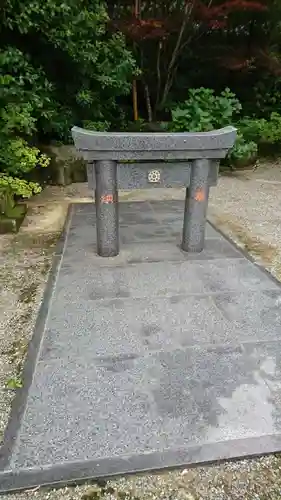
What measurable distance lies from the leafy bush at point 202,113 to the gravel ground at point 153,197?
100 centimetres

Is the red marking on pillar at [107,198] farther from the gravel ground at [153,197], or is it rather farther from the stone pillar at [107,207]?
the gravel ground at [153,197]

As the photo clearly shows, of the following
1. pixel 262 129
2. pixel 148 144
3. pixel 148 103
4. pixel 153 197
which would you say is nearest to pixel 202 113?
pixel 262 129

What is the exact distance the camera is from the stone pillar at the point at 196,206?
2.88m

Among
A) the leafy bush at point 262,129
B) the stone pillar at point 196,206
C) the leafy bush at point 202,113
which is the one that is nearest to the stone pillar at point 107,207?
the stone pillar at point 196,206

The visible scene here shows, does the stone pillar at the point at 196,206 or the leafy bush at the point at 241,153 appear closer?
the stone pillar at the point at 196,206

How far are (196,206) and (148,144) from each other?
658 millimetres

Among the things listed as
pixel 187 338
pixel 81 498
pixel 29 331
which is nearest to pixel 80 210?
pixel 29 331

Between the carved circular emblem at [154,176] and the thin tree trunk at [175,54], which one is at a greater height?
the thin tree trunk at [175,54]

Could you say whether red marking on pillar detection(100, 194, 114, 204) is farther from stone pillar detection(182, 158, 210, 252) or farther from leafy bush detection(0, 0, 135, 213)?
leafy bush detection(0, 0, 135, 213)

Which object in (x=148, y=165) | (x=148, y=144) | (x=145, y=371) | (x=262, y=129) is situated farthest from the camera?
(x=262, y=129)

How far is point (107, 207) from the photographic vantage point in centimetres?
288

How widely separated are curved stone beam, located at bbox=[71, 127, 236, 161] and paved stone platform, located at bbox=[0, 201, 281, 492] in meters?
0.82

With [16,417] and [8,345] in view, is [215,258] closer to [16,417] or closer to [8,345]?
[8,345]

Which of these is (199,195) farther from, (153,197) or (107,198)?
(153,197)
